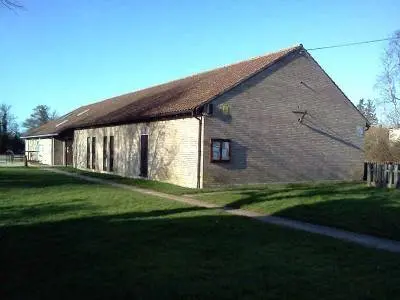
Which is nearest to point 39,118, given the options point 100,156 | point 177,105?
point 100,156

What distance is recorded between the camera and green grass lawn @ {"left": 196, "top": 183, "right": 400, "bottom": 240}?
1186 centimetres

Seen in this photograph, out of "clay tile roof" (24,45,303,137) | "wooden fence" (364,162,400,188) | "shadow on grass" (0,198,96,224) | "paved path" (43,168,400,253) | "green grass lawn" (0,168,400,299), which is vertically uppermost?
"clay tile roof" (24,45,303,137)

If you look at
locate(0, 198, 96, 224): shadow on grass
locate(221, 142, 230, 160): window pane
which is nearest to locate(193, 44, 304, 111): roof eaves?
locate(221, 142, 230, 160): window pane

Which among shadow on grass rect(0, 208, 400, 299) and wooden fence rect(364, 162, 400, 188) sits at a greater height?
wooden fence rect(364, 162, 400, 188)

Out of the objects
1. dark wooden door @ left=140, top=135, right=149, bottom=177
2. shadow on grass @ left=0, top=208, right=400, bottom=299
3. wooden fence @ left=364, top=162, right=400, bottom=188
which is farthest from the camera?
dark wooden door @ left=140, top=135, right=149, bottom=177

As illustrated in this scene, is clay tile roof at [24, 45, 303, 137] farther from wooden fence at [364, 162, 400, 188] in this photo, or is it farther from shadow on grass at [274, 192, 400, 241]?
shadow on grass at [274, 192, 400, 241]

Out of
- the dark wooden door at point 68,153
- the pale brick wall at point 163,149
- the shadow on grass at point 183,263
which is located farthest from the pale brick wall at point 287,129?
the dark wooden door at point 68,153

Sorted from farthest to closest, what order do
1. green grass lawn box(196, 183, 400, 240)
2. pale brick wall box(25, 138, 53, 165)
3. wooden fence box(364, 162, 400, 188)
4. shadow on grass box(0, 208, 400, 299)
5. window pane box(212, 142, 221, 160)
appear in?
1. pale brick wall box(25, 138, 53, 165)
2. window pane box(212, 142, 221, 160)
3. wooden fence box(364, 162, 400, 188)
4. green grass lawn box(196, 183, 400, 240)
5. shadow on grass box(0, 208, 400, 299)

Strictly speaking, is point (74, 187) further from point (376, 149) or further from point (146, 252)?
point (376, 149)

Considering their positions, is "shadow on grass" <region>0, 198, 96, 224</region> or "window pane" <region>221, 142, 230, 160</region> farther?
"window pane" <region>221, 142, 230, 160</region>

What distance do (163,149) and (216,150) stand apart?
3256mm

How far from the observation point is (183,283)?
22.2 feet

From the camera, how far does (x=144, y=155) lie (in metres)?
26.1

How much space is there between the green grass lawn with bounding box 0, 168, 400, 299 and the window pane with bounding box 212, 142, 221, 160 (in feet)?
25.7
